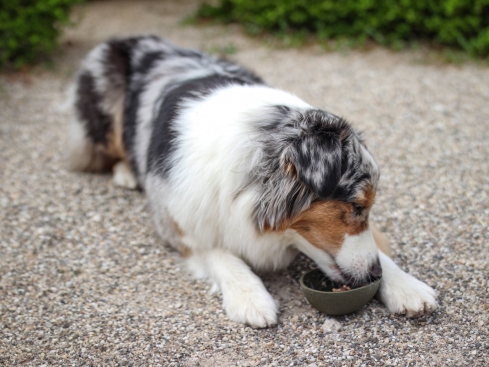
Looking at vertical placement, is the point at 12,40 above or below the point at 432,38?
below

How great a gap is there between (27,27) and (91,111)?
2.71 meters

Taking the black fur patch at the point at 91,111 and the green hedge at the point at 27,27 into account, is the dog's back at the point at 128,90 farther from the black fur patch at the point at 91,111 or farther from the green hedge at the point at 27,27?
the green hedge at the point at 27,27

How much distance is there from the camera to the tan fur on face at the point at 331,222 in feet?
8.65

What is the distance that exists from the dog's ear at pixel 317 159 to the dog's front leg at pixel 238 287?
2.30ft

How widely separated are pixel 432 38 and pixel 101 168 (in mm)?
4661

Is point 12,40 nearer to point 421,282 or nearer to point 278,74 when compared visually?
point 278,74

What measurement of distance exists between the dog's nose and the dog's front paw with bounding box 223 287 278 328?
53 centimetres

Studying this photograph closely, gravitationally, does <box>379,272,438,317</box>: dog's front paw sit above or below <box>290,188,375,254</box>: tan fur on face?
below

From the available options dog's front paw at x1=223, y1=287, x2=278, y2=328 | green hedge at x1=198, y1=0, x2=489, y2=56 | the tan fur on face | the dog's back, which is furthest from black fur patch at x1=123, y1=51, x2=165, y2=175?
green hedge at x1=198, y1=0, x2=489, y2=56

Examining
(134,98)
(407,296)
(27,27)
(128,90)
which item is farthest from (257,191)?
(27,27)

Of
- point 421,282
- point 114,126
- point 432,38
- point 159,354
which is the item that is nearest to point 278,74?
point 432,38

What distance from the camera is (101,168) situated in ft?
14.9

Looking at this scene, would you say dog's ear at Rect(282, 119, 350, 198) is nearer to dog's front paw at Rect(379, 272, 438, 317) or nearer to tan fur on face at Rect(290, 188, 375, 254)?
tan fur on face at Rect(290, 188, 375, 254)

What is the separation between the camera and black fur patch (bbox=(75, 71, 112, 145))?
424 centimetres
